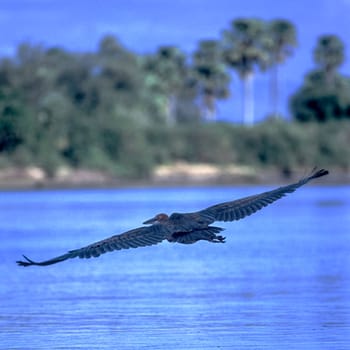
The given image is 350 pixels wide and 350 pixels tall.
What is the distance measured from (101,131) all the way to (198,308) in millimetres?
66599

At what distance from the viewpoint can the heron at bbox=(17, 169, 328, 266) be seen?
1375 centimetres

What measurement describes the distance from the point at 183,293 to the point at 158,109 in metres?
81.6

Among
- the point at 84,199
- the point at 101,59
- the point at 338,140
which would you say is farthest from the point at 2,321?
the point at 101,59

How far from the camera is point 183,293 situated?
2080 centimetres

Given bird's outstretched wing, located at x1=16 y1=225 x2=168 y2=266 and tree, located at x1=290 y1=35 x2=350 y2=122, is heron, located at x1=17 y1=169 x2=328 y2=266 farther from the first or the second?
tree, located at x1=290 y1=35 x2=350 y2=122

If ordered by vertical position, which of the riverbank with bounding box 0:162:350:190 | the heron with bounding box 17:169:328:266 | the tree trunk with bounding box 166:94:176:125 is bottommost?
the heron with bounding box 17:169:328:266

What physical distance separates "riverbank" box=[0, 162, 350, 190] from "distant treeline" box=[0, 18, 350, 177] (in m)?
0.60

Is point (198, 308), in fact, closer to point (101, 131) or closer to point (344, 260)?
point (344, 260)

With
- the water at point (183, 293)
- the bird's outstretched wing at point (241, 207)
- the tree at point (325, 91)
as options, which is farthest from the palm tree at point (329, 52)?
the bird's outstretched wing at point (241, 207)

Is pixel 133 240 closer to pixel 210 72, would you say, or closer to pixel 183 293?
pixel 183 293

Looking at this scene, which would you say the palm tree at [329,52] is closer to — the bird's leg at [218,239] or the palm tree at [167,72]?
the palm tree at [167,72]

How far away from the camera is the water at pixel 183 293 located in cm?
1602

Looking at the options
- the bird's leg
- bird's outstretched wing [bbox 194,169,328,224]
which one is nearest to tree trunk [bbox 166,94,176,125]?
bird's outstretched wing [bbox 194,169,328,224]

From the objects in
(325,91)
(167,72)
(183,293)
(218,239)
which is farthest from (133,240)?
(325,91)
